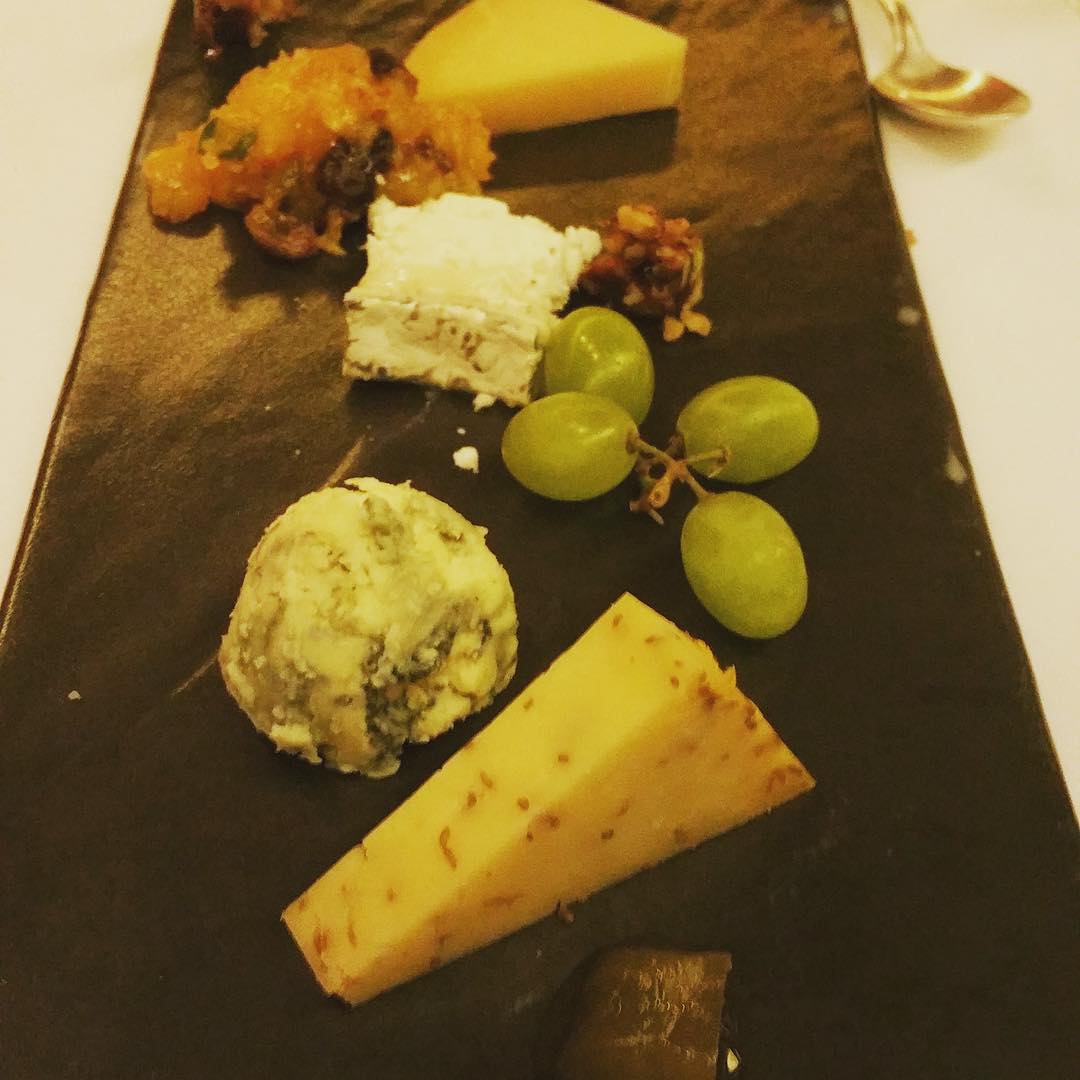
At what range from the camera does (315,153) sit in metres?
1.58

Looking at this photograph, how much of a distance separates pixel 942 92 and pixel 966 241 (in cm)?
33

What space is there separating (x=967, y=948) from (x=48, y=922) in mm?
977

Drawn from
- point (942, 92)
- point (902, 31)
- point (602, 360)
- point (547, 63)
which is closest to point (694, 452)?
point (602, 360)

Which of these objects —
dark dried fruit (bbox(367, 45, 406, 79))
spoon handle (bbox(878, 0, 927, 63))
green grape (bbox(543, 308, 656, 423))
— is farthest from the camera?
spoon handle (bbox(878, 0, 927, 63))

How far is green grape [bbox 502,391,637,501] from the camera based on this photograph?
1.27 m

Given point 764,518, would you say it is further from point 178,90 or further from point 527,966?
point 178,90

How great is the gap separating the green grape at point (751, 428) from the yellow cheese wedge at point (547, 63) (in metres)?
0.68

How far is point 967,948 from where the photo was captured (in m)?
1.10

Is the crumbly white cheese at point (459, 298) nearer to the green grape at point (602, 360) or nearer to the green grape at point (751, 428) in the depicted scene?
the green grape at point (602, 360)

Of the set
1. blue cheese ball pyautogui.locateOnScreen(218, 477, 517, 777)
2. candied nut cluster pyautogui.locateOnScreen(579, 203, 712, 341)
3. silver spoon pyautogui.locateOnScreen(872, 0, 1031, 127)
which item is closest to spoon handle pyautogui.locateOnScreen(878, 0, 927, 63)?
silver spoon pyautogui.locateOnScreen(872, 0, 1031, 127)

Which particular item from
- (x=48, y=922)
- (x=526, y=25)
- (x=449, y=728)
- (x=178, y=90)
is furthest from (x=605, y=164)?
(x=48, y=922)

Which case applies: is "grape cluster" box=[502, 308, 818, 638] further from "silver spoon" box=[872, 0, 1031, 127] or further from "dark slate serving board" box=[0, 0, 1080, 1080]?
"silver spoon" box=[872, 0, 1031, 127]

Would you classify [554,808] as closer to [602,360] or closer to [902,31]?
[602,360]

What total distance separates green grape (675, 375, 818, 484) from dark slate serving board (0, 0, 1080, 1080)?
8 cm
